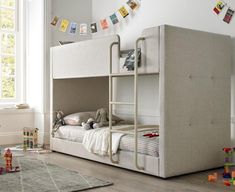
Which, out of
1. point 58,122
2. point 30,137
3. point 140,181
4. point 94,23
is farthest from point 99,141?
point 94,23

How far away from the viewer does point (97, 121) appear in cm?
459

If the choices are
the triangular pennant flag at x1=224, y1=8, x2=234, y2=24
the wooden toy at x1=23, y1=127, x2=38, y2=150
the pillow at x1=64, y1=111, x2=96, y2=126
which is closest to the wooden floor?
the pillow at x1=64, y1=111, x2=96, y2=126

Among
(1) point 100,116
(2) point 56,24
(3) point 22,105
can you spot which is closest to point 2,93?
(3) point 22,105

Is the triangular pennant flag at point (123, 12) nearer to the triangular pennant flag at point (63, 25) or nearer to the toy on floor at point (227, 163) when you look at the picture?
the triangular pennant flag at point (63, 25)

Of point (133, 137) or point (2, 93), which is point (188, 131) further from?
point (2, 93)

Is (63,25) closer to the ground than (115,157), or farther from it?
farther from it

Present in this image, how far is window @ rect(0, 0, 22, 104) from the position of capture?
560cm

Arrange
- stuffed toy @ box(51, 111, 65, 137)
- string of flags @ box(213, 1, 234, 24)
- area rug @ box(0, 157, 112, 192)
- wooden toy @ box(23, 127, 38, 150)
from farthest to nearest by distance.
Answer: wooden toy @ box(23, 127, 38, 150), stuffed toy @ box(51, 111, 65, 137), string of flags @ box(213, 1, 234, 24), area rug @ box(0, 157, 112, 192)

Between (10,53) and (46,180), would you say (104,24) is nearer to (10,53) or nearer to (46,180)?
(10,53)

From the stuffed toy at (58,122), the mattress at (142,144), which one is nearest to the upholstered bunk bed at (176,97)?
the mattress at (142,144)

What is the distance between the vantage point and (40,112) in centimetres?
551

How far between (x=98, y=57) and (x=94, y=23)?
1.55m

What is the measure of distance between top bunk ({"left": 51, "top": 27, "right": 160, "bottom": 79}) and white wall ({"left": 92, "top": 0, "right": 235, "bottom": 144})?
42 cm

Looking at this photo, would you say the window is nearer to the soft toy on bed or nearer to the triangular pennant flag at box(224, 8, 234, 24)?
the soft toy on bed
